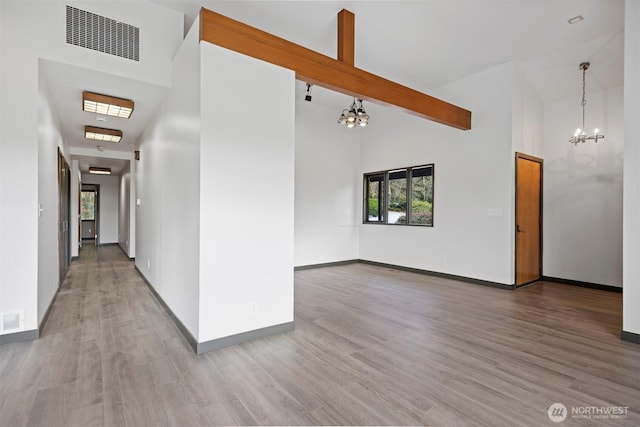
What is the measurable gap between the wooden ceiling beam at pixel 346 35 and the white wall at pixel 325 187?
9.46 ft

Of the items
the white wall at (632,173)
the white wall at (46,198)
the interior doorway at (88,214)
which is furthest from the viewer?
the interior doorway at (88,214)

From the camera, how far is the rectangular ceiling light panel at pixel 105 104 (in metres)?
3.88

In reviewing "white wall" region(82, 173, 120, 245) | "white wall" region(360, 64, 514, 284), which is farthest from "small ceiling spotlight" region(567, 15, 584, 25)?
"white wall" region(82, 173, 120, 245)

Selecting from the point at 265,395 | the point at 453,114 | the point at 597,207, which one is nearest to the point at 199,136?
the point at 265,395

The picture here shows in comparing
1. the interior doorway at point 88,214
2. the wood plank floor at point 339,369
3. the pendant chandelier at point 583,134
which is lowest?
the wood plank floor at point 339,369

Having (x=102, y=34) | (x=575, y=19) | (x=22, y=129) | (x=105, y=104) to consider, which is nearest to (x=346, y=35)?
(x=102, y=34)

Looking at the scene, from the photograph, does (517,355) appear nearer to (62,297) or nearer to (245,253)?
(245,253)

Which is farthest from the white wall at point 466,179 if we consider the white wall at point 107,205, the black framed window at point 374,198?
the white wall at point 107,205

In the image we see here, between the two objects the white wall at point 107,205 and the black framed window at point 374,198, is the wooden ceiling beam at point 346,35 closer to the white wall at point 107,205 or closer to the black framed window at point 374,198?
the black framed window at point 374,198

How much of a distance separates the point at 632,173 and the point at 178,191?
4459 mm

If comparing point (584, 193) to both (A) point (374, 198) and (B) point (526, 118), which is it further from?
(A) point (374, 198)

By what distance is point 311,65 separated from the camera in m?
3.43

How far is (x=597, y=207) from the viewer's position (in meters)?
5.31

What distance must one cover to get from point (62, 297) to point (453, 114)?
21.0 feet
